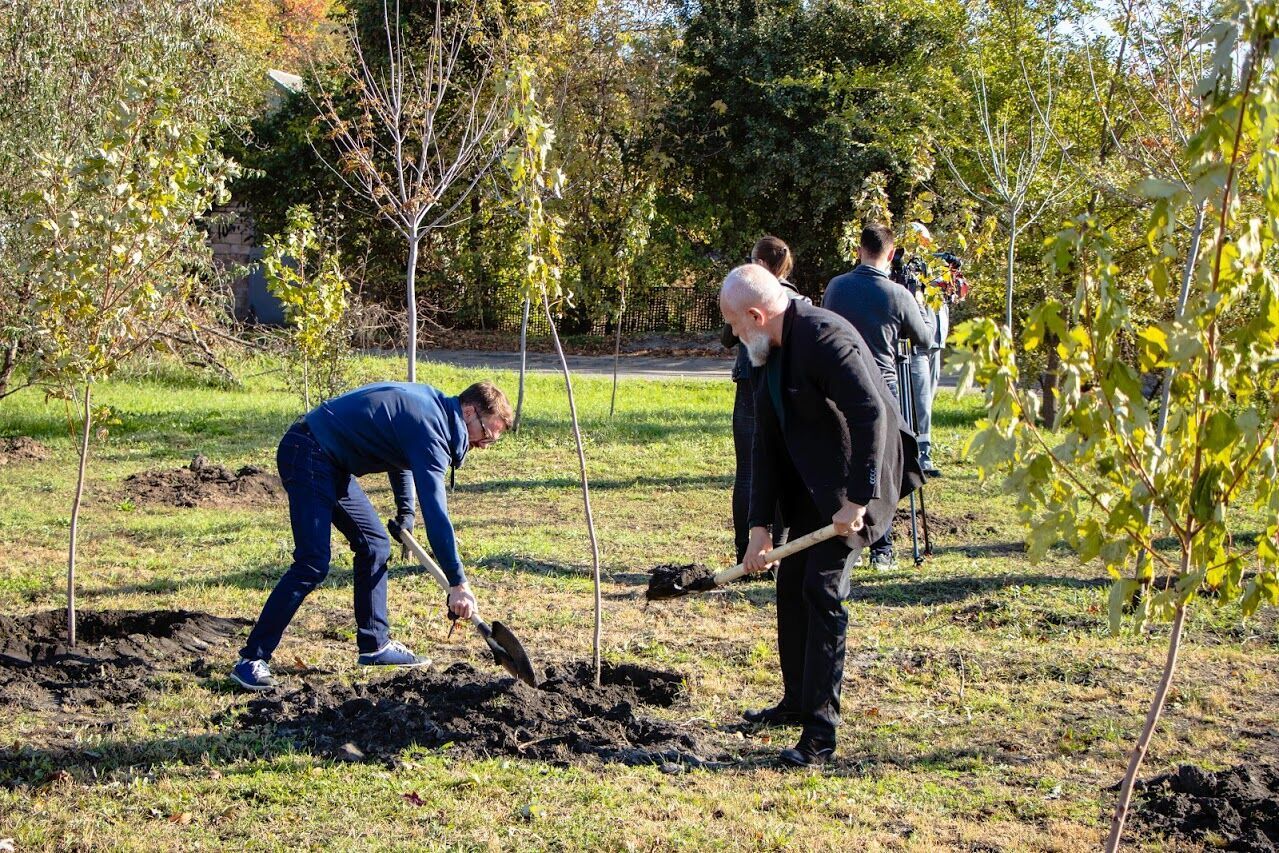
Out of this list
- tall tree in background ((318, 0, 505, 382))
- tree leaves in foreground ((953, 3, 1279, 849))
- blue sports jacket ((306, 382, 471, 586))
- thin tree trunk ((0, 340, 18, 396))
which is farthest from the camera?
thin tree trunk ((0, 340, 18, 396))

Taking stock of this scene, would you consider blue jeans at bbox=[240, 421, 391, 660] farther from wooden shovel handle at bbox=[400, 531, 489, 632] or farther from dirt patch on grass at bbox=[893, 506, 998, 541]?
dirt patch on grass at bbox=[893, 506, 998, 541]

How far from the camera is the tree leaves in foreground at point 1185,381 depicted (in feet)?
9.10

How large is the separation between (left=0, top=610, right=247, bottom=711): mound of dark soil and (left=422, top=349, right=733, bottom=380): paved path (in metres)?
15.1

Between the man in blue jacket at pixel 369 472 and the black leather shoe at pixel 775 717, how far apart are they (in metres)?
1.33

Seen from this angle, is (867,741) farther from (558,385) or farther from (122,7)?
(558,385)

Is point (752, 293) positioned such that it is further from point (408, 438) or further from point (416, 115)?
point (416, 115)

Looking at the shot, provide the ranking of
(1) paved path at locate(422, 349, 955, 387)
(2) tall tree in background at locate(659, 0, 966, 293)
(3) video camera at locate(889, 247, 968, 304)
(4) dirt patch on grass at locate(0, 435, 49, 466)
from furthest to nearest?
(2) tall tree in background at locate(659, 0, 966, 293)
(1) paved path at locate(422, 349, 955, 387)
(4) dirt patch on grass at locate(0, 435, 49, 466)
(3) video camera at locate(889, 247, 968, 304)

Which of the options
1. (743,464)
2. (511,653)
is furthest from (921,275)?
(511,653)

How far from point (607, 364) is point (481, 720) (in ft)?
64.3

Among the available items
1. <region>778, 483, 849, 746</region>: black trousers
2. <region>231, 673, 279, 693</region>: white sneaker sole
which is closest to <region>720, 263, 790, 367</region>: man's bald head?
<region>778, 483, 849, 746</region>: black trousers

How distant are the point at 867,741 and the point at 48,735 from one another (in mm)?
3340

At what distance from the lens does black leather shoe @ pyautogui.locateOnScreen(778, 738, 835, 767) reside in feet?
15.6

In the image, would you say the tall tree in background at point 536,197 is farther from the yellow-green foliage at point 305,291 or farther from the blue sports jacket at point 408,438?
the yellow-green foliage at point 305,291

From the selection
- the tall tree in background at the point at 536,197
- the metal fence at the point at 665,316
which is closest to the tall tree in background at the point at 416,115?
the tall tree in background at the point at 536,197
